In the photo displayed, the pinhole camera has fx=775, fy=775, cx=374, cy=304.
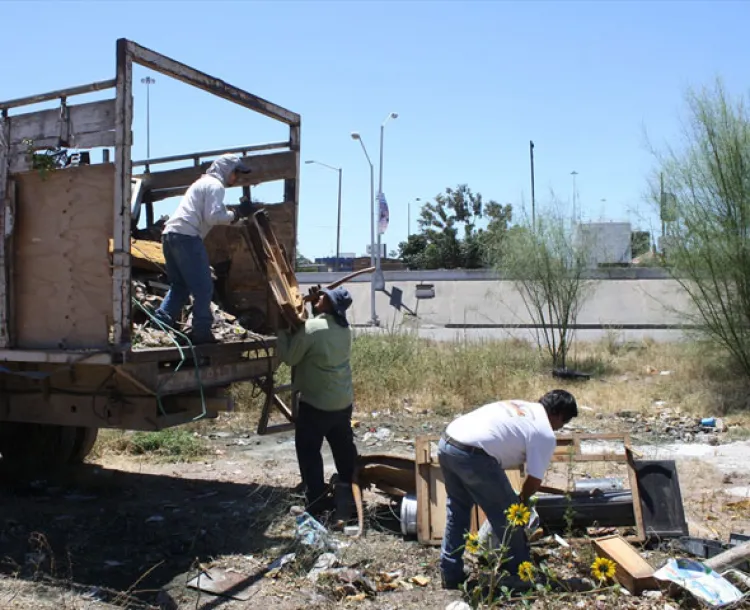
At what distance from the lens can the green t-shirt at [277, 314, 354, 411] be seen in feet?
18.4

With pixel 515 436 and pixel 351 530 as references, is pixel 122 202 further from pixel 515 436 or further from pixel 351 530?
pixel 351 530

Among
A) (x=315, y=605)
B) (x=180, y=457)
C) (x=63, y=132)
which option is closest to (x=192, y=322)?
(x=63, y=132)

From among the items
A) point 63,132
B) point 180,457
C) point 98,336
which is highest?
point 63,132

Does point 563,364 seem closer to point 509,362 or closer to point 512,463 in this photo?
point 509,362

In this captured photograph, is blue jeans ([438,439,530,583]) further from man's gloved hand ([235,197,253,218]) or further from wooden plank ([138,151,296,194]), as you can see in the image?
wooden plank ([138,151,296,194])

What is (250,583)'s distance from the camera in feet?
14.7

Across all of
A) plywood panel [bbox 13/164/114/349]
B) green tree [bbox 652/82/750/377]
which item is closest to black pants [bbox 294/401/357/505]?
plywood panel [bbox 13/164/114/349]

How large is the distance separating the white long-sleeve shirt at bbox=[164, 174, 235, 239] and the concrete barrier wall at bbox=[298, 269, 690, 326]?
16.9 metres

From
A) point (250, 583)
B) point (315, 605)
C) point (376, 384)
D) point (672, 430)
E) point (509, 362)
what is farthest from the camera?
point (509, 362)

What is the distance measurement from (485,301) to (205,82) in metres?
21.4

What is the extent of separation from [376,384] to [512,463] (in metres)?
6.91

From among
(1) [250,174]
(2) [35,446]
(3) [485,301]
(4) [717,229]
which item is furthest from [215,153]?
(3) [485,301]

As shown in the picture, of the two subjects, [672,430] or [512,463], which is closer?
[512,463]

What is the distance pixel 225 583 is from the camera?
445 cm
